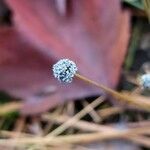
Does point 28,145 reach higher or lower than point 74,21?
lower

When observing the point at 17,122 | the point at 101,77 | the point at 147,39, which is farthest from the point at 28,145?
the point at 147,39

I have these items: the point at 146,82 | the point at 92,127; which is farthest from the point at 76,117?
the point at 146,82

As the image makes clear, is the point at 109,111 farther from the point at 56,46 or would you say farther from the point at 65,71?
the point at 65,71

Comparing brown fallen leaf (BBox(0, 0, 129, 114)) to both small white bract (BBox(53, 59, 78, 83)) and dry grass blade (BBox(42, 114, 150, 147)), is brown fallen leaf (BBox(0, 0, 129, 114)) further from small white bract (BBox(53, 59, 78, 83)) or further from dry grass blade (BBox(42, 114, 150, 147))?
small white bract (BBox(53, 59, 78, 83))

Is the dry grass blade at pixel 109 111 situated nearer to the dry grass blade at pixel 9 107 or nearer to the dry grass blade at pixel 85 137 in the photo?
the dry grass blade at pixel 85 137

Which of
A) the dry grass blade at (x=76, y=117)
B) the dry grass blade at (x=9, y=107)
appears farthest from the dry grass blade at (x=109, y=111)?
the dry grass blade at (x=9, y=107)

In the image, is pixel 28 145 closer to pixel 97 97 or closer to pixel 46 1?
pixel 97 97
